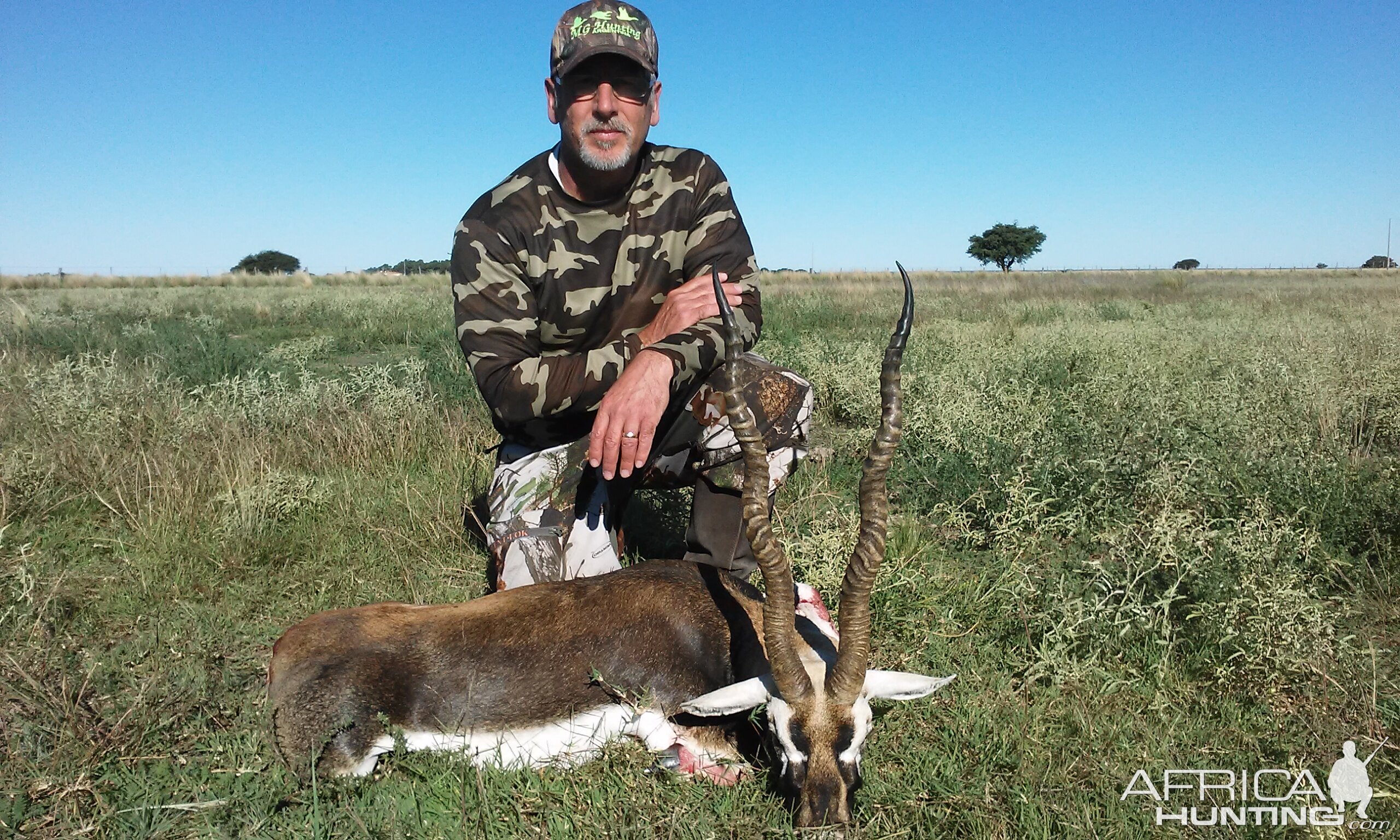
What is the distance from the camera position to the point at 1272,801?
2.96m

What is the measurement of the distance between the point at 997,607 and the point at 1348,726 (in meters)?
1.44

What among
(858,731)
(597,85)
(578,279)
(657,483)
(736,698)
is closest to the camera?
(858,731)

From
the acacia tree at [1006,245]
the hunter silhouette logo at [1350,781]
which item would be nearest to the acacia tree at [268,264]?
the acacia tree at [1006,245]

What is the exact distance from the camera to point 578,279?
4508 millimetres

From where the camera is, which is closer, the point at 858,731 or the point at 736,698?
the point at 858,731

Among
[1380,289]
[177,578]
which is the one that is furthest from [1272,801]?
[1380,289]

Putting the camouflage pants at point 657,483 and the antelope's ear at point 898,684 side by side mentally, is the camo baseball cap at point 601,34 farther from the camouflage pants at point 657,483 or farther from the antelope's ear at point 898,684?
the antelope's ear at point 898,684

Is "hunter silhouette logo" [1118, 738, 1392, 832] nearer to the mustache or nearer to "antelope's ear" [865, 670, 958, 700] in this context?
"antelope's ear" [865, 670, 958, 700]

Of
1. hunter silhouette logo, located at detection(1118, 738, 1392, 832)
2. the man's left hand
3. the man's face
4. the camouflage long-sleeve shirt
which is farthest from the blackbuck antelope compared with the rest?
the man's face

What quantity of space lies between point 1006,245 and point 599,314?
254ft

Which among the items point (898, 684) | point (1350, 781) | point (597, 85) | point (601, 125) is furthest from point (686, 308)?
point (1350, 781)

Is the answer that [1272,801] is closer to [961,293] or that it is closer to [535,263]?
[535,263]

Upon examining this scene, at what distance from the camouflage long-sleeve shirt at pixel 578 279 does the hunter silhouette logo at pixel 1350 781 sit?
9.47ft

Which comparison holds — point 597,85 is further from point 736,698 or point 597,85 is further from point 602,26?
point 736,698
